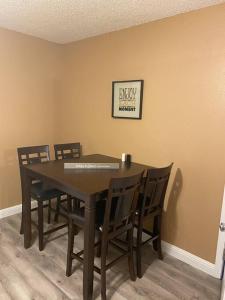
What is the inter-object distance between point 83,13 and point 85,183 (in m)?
1.69

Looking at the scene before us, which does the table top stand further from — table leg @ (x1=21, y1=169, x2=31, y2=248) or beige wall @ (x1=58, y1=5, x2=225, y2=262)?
beige wall @ (x1=58, y1=5, x2=225, y2=262)

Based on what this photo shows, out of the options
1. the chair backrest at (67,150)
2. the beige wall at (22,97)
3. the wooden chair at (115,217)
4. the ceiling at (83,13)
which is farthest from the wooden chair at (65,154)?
the ceiling at (83,13)

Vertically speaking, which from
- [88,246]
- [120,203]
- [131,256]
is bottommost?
[131,256]

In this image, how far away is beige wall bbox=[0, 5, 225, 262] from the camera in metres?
2.06

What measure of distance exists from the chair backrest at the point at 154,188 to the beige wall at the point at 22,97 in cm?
199

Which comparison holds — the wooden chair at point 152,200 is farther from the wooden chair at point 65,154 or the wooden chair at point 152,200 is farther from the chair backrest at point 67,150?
the chair backrest at point 67,150

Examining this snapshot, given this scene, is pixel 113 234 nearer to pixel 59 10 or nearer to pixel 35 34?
pixel 59 10

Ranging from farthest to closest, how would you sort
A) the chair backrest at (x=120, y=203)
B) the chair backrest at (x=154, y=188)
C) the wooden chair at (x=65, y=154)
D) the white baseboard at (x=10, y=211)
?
1. the white baseboard at (x=10, y=211)
2. the wooden chair at (x=65, y=154)
3. the chair backrest at (x=154, y=188)
4. the chair backrest at (x=120, y=203)

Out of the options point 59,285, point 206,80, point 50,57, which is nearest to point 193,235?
point 59,285

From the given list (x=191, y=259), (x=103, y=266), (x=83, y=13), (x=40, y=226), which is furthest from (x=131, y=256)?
(x=83, y=13)

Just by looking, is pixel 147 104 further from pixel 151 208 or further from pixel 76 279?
pixel 76 279

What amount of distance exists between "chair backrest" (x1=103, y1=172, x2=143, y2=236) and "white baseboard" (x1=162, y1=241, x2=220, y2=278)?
828 millimetres

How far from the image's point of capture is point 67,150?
3.14 meters

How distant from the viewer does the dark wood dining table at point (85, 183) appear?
1.68 metres
